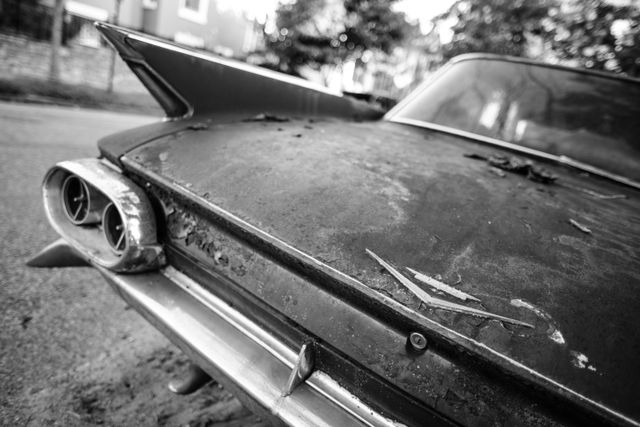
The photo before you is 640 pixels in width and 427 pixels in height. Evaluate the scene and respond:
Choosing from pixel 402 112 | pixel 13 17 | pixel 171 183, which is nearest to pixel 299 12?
pixel 13 17

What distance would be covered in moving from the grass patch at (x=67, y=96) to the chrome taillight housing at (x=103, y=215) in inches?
331

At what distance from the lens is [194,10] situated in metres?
16.4

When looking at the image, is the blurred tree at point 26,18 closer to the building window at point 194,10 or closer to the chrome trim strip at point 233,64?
the building window at point 194,10

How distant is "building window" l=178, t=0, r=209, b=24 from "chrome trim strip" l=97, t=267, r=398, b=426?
18052mm

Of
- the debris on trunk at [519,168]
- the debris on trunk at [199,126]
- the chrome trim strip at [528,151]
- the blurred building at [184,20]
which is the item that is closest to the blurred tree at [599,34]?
the chrome trim strip at [528,151]

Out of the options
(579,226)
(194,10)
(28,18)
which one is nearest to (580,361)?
(579,226)

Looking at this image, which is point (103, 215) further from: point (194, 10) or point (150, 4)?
point (194, 10)

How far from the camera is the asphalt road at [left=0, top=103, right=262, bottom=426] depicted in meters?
1.35

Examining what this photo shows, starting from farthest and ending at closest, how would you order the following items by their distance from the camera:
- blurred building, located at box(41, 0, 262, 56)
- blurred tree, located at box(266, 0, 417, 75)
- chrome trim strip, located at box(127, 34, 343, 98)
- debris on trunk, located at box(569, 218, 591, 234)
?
blurred building, located at box(41, 0, 262, 56)
blurred tree, located at box(266, 0, 417, 75)
chrome trim strip, located at box(127, 34, 343, 98)
debris on trunk, located at box(569, 218, 591, 234)

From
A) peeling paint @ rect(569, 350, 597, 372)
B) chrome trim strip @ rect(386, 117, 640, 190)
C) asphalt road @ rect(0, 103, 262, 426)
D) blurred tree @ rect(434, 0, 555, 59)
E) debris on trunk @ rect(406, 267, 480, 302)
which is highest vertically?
blurred tree @ rect(434, 0, 555, 59)

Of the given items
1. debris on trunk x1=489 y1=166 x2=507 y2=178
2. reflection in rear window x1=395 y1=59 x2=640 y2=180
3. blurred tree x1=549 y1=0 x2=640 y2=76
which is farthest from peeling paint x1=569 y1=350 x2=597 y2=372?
blurred tree x1=549 y1=0 x2=640 y2=76

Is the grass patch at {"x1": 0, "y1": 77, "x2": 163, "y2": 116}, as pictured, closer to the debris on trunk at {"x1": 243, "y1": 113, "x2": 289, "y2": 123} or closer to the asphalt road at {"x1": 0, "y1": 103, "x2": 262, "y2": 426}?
the asphalt road at {"x1": 0, "y1": 103, "x2": 262, "y2": 426}

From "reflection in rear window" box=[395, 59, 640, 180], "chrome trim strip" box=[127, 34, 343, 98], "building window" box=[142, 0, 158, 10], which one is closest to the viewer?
"chrome trim strip" box=[127, 34, 343, 98]

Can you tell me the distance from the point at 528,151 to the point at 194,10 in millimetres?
18267
